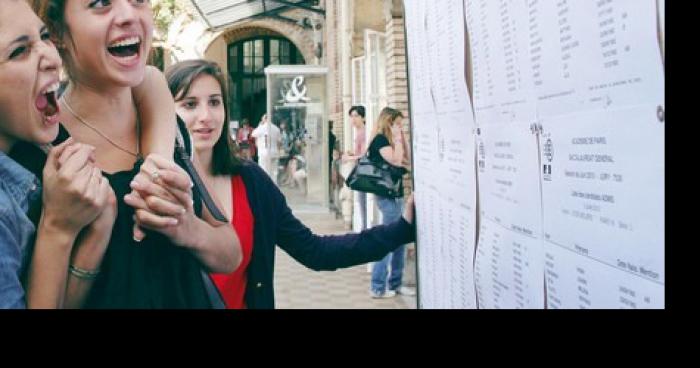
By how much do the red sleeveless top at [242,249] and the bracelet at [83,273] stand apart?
0.90ft

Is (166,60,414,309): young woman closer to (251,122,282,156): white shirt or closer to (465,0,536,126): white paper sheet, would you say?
(251,122,282,156): white shirt

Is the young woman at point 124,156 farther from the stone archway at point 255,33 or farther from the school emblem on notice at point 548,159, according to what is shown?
the school emblem on notice at point 548,159

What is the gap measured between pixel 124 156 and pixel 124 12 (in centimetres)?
28

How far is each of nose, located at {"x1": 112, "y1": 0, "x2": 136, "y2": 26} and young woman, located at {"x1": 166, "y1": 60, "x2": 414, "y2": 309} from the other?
151mm

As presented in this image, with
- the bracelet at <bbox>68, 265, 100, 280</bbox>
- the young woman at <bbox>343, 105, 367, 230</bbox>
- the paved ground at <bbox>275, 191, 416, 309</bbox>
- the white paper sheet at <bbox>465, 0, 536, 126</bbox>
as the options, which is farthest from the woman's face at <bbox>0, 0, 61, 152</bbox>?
the young woman at <bbox>343, 105, 367, 230</bbox>

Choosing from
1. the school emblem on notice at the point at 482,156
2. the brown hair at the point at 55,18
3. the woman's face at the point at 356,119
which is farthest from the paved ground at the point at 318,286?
the woman's face at the point at 356,119

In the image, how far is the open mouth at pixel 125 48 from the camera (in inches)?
55.6

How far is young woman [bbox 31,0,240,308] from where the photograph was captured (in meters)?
1.37

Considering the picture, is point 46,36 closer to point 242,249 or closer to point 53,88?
point 53,88

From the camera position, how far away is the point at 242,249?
1.68 metres

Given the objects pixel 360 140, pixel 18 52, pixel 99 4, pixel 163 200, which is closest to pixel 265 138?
pixel 163 200
